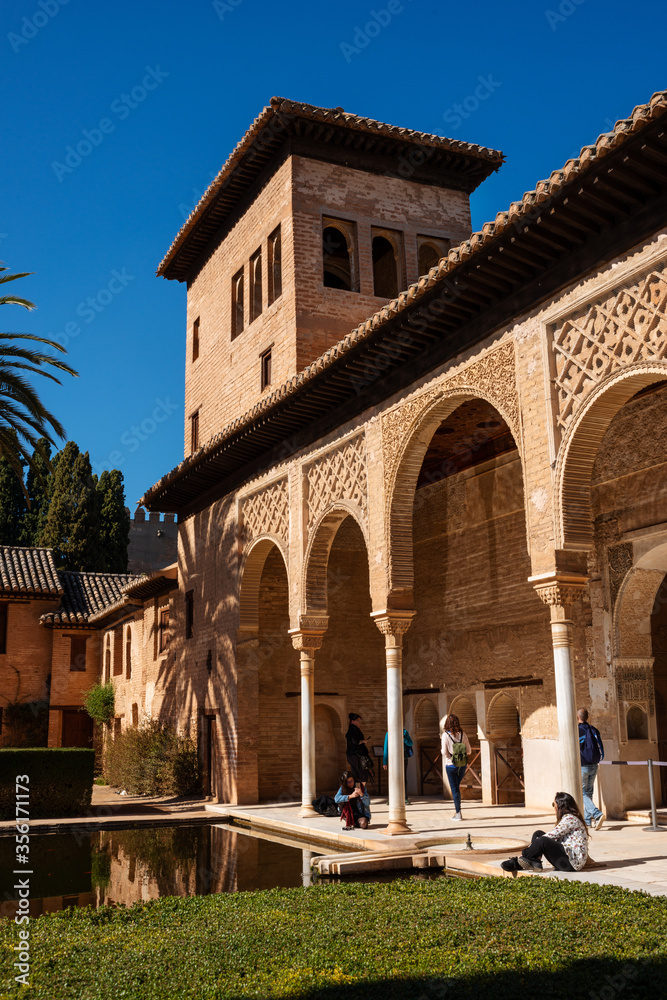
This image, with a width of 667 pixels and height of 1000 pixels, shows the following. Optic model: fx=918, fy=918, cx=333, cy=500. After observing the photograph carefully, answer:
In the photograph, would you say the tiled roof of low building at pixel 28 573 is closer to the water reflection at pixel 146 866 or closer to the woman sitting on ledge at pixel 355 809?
the water reflection at pixel 146 866

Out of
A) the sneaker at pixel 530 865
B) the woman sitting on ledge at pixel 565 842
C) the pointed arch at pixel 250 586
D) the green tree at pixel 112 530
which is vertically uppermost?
the green tree at pixel 112 530

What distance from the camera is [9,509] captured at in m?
40.1

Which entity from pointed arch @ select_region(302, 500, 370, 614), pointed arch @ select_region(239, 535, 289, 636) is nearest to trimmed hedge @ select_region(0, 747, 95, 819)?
pointed arch @ select_region(239, 535, 289, 636)

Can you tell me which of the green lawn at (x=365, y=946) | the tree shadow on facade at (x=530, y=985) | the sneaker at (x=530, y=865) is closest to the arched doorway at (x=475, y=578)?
the sneaker at (x=530, y=865)

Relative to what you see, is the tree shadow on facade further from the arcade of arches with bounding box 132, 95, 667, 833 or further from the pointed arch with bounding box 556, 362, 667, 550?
the pointed arch with bounding box 556, 362, 667, 550

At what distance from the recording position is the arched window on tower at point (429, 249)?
18.1 m

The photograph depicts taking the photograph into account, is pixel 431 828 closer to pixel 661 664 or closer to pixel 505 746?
pixel 505 746

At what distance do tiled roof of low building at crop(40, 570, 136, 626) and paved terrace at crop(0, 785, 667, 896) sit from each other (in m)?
10.7

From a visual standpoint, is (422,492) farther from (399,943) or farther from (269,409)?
(399,943)

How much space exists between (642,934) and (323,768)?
12.3 m

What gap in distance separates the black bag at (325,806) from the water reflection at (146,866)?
1.25 metres

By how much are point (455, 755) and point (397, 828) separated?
151 centimetres

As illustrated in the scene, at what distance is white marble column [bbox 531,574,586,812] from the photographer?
325 inches

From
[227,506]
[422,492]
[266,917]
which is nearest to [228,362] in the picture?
[227,506]
